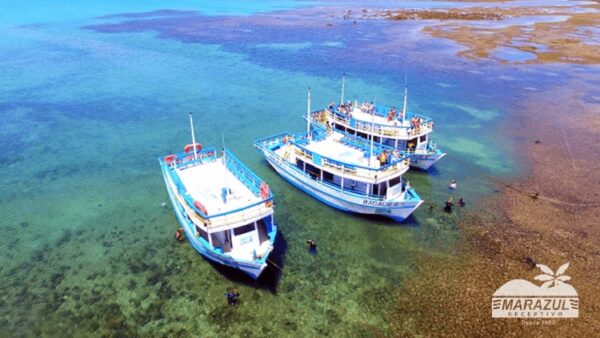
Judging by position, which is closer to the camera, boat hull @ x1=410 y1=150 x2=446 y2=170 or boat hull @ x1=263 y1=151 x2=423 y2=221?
boat hull @ x1=263 y1=151 x2=423 y2=221

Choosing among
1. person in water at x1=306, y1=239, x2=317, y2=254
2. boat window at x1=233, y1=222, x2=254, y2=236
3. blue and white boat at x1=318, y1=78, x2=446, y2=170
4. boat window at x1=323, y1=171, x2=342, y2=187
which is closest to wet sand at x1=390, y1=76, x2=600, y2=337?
person in water at x1=306, y1=239, x2=317, y2=254

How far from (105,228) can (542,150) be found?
159 feet

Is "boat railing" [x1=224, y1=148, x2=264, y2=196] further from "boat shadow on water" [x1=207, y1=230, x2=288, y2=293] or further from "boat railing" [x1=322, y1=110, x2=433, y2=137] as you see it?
"boat railing" [x1=322, y1=110, x2=433, y2=137]

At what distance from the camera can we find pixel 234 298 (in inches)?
957

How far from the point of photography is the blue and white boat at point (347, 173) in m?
31.5

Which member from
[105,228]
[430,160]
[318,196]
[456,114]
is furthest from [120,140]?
[456,114]

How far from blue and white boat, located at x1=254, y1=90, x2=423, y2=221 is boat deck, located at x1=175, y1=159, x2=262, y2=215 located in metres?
7.65

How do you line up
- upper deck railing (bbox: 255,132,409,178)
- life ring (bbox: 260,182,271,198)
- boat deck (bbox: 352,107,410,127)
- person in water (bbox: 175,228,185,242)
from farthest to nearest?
1. boat deck (bbox: 352,107,410,127)
2. upper deck railing (bbox: 255,132,409,178)
3. person in water (bbox: 175,228,185,242)
4. life ring (bbox: 260,182,271,198)

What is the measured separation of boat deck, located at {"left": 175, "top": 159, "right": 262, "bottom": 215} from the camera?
88.3 ft

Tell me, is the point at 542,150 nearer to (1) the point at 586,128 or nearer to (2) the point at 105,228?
(1) the point at 586,128

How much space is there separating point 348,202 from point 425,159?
12.5 metres

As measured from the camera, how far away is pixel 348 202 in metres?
32.7

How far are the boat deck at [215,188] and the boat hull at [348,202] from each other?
7.61m

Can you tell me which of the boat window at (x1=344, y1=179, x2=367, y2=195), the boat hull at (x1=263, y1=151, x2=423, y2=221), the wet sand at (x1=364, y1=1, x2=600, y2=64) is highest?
the wet sand at (x1=364, y1=1, x2=600, y2=64)
